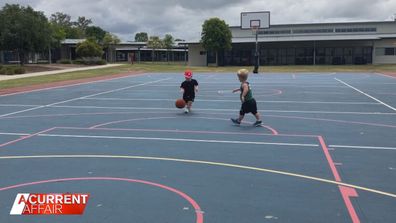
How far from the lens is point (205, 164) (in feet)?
24.1

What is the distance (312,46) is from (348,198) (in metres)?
55.6

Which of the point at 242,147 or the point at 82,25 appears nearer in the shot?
the point at 242,147

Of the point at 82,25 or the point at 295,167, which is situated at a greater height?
the point at 82,25

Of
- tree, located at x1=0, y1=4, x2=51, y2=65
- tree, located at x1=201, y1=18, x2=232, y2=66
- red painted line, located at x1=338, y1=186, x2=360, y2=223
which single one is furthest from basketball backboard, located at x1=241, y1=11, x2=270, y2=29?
red painted line, located at x1=338, y1=186, x2=360, y2=223

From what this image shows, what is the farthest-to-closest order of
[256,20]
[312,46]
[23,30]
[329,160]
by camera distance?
[312,46] < [23,30] < [256,20] < [329,160]

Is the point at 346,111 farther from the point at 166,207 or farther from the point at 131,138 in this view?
the point at 166,207

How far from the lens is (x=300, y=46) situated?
5928 cm

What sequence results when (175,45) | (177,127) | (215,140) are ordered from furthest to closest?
(175,45) < (177,127) < (215,140)

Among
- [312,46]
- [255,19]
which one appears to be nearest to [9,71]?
[255,19]

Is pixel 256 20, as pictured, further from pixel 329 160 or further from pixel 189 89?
pixel 329 160

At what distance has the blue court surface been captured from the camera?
5207 millimetres

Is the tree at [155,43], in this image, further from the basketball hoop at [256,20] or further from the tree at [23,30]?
the basketball hoop at [256,20]

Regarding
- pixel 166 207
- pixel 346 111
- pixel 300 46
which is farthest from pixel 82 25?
pixel 166 207

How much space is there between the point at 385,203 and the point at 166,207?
2587 mm
